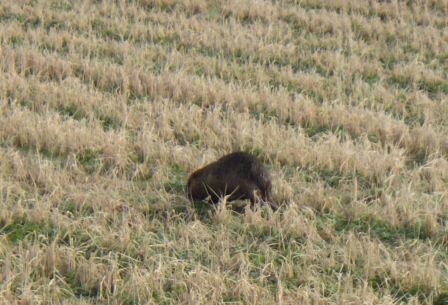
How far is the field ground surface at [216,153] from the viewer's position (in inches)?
194

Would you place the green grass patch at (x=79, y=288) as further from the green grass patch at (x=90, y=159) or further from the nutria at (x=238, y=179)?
the green grass patch at (x=90, y=159)

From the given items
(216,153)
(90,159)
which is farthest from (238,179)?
(90,159)

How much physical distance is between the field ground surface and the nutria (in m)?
0.17

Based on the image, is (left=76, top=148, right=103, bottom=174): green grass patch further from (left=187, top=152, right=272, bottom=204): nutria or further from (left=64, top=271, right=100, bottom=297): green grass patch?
(left=64, top=271, right=100, bottom=297): green grass patch

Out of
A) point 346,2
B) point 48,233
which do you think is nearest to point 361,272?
point 48,233

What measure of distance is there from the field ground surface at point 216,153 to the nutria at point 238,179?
172mm

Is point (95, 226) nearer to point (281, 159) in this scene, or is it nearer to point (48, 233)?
point (48, 233)

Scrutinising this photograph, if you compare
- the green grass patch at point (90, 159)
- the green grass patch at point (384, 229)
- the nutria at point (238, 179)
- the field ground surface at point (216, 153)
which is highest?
the nutria at point (238, 179)

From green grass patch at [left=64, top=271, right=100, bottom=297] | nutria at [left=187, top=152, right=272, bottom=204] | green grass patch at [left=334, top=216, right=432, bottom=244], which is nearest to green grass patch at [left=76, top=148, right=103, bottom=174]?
nutria at [left=187, top=152, right=272, bottom=204]

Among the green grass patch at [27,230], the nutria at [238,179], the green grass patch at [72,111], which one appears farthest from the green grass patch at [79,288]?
the green grass patch at [72,111]

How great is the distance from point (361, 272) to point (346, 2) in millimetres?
9572

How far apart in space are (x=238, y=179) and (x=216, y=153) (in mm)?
1371

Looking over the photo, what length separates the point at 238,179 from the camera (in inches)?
228

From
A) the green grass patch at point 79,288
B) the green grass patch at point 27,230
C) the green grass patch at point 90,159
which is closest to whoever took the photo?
the green grass patch at point 79,288
